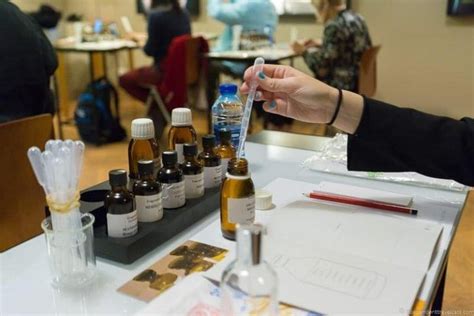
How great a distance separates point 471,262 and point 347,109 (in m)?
1.40

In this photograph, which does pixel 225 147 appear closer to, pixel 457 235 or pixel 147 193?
pixel 147 193

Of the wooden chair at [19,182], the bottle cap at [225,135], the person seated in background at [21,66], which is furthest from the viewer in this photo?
the person seated in background at [21,66]

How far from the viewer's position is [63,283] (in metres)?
0.75

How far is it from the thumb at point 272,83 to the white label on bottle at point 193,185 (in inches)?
9.3

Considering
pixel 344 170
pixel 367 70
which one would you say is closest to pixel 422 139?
pixel 344 170

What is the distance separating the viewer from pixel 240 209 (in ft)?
2.81

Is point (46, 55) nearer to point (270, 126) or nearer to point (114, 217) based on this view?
point (114, 217)

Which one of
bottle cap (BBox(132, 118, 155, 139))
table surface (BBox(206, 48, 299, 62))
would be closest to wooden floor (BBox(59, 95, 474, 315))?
bottle cap (BBox(132, 118, 155, 139))

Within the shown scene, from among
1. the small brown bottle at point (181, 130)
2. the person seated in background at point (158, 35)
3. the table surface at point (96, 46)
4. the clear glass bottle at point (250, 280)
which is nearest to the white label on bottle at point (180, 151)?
the small brown bottle at point (181, 130)

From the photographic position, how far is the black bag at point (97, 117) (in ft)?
12.4

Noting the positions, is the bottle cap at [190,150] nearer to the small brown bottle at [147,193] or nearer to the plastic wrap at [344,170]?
the small brown bottle at [147,193]

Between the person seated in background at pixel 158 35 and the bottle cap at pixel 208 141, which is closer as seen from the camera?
the bottle cap at pixel 208 141

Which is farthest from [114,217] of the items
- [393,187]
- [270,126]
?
[270,126]

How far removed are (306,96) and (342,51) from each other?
2.33 m
